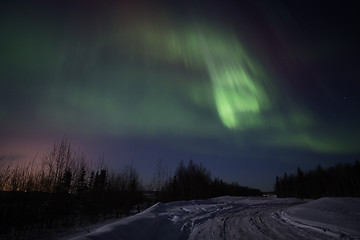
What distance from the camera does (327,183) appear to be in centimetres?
7212

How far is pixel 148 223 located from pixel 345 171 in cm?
9052

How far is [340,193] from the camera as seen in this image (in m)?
68.5

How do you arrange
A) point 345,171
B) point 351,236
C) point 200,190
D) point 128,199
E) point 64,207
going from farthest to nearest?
point 345,171 → point 200,190 → point 128,199 → point 64,207 → point 351,236

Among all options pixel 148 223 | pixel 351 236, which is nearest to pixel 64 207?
pixel 148 223

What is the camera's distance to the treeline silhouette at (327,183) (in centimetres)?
6650

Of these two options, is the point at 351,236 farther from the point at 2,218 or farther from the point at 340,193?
the point at 340,193

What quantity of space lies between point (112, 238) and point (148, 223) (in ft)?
13.7

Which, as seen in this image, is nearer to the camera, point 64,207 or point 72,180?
point 64,207

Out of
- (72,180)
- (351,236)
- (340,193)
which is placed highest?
(72,180)

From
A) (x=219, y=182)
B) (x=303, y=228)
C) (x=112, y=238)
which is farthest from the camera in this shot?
(x=219, y=182)

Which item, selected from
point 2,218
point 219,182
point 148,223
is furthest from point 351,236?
point 219,182

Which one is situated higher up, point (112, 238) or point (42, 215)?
point (112, 238)

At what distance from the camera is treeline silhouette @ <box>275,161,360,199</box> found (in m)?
66.5

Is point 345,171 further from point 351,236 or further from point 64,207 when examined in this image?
point 64,207
